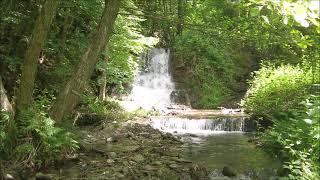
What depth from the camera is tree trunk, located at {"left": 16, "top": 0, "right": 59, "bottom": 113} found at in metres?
5.86

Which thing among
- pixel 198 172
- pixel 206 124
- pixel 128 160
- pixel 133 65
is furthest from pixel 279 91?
pixel 128 160

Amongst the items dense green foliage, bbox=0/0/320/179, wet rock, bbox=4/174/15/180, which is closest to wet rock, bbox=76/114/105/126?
dense green foliage, bbox=0/0/320/179

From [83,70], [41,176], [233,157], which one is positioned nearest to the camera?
[41,176]

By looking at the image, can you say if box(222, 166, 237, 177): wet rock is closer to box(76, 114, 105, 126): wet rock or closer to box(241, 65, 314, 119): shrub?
box(241, 65, 314, 119): shrub

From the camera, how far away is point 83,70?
6504 millimetres

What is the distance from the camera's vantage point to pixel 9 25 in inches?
311

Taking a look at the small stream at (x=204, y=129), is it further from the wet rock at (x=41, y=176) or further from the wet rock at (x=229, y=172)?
the wet rock at (x=41, y=176)

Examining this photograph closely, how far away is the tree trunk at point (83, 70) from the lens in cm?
647

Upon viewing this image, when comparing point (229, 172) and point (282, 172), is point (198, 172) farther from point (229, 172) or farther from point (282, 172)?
point (282, 172)

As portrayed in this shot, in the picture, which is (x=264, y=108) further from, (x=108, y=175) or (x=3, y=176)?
(x=3, y=176)

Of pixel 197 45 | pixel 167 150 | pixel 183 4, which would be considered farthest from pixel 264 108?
pixel 197 45

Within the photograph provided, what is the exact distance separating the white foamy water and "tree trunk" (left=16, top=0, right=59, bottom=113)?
35.2 feet

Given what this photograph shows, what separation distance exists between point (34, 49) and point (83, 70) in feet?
2.99

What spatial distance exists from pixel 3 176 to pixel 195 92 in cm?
1423
